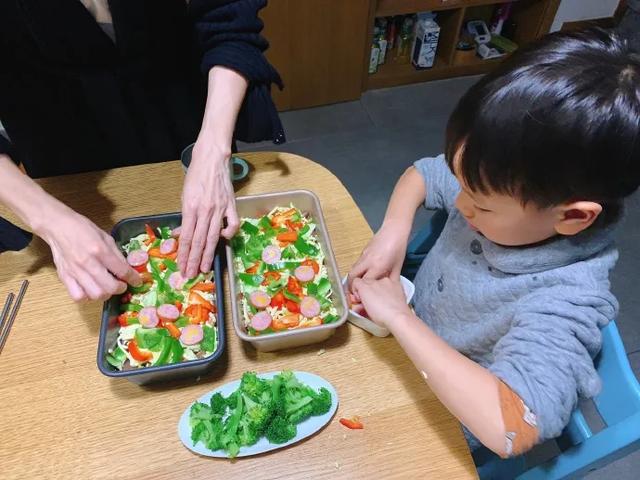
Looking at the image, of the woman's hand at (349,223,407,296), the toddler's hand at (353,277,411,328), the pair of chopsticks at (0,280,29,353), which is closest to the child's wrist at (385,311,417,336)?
the toddler's hand at (353,277,411,328)

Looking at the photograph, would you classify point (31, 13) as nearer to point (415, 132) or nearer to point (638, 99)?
point (638, 99)

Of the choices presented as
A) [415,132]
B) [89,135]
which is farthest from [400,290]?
[415,132]

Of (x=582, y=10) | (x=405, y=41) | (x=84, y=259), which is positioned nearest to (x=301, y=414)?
(x=84, y=259)

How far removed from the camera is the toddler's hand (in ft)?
2.70

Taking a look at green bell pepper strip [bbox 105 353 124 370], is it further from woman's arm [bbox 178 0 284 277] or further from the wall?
the wall

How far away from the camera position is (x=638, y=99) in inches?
23.4

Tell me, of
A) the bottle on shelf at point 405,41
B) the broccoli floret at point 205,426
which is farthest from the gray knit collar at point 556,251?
the bottle on shelf at point 405,41

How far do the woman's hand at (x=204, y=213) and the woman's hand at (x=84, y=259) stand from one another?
11cm

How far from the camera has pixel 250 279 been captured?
3.04ft

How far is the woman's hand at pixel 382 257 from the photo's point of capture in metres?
0.94

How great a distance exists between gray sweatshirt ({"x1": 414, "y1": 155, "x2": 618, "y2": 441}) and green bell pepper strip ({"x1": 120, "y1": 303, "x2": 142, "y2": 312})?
0.61m

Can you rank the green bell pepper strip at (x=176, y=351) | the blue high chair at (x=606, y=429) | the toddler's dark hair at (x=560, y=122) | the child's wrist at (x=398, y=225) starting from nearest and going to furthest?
1. the toddler's dark hair at (x=560, y=122)
2. the blue high chair at (x=606, y=429)
3. the green bell pepper strip at (x=176, y=351)
4. the child's wrist at (x=398, y=225)

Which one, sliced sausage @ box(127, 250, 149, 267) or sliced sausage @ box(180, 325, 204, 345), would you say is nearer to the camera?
sliced sausage @ box(180, 325, 204, 345)

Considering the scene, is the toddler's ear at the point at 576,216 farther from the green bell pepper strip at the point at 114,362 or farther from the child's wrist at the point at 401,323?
the green bell pepper strip at the point at 114,362
